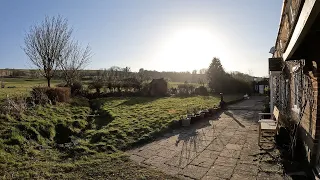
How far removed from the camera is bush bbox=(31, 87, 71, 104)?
1112 cm

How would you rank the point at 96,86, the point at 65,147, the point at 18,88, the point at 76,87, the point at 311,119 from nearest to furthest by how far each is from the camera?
the point at 311,119 → the point at 65,147 → the point at 18,88 → the point at 76,87 → the point at 96,86

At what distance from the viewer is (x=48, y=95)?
12.5 m

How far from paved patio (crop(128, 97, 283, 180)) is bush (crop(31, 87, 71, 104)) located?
688 cm

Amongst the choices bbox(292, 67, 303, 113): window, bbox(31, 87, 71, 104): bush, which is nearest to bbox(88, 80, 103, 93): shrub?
bbox(31, 87, 71, 104): bush

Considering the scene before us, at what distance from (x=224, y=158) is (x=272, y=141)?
221 centimetres

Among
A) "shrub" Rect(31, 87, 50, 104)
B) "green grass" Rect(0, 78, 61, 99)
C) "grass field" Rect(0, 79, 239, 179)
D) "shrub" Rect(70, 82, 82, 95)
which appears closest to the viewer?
"grass field" Rect(0, 79, 239, 179)

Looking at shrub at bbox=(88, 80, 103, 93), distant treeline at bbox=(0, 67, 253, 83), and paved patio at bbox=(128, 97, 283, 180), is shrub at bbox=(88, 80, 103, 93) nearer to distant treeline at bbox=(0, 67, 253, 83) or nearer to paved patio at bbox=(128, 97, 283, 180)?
distant treeline at bbox=(0, 67, 253, 83)

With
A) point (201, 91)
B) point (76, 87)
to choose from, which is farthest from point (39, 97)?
point (201, 91)

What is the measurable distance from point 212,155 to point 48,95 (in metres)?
10.1

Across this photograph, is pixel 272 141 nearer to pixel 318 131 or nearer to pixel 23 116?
pixel 318 131

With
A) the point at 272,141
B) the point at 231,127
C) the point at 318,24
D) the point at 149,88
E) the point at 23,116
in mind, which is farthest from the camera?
the point at 149,88

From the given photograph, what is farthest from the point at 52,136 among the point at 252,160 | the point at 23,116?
the point at 252,160

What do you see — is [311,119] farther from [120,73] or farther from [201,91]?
[120,73]

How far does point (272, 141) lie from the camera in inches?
273
